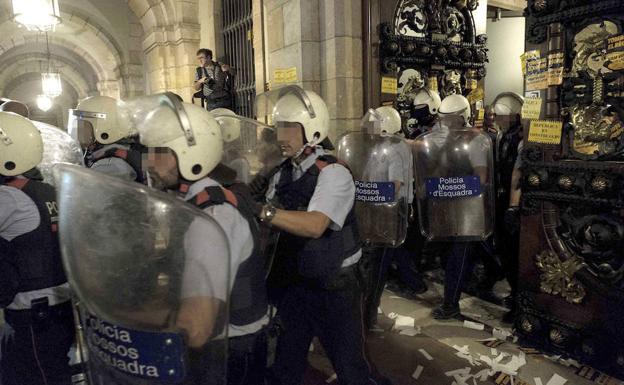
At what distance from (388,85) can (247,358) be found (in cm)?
416

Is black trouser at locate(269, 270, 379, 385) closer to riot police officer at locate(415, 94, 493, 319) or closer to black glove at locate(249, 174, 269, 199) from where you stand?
black glove at locate(249, 174, 269, 199)

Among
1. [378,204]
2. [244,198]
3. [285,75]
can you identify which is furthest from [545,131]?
[285,75]

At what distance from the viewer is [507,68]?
25.8 ft

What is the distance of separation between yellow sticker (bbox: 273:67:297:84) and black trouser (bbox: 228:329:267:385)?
4143 mm

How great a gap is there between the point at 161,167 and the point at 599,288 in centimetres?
281

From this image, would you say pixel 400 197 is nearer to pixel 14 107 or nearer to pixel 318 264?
pixel 318 264

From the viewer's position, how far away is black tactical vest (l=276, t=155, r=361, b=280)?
2.39 meters

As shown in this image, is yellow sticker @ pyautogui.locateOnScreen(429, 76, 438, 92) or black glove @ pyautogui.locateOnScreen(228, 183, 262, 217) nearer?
black glove @ pyautogui.locateOnScreen(228, 183, 262, 217)

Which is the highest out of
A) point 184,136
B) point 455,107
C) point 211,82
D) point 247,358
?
point 211,82

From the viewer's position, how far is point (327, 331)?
2430mm

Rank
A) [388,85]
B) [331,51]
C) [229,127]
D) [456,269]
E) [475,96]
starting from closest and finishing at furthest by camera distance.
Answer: [229,127] < [456,269] < [331,51] < [388,85] < [475,96]

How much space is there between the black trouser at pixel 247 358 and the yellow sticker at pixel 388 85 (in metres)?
4.01

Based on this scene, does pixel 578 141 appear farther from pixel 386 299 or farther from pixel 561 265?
pixel 386 299

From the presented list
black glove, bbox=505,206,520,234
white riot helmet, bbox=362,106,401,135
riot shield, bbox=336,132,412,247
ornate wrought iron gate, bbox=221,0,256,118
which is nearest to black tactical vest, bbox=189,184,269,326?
riot shield, bbox=336,132,412,247
